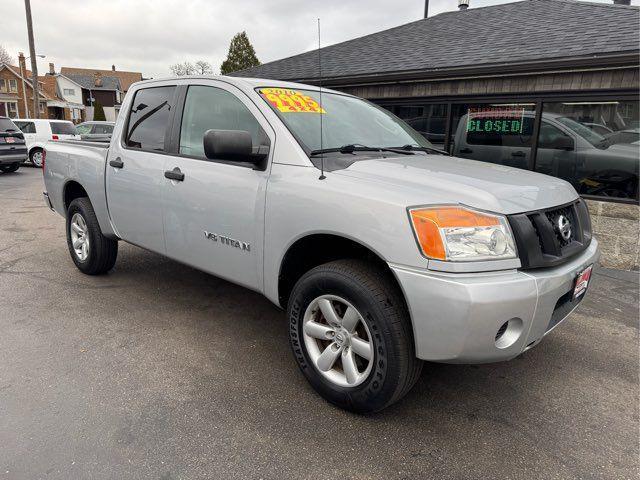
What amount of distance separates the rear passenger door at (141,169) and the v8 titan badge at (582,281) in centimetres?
282

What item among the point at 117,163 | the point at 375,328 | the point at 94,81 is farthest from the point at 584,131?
the point at 94,81

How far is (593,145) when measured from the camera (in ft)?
20.6

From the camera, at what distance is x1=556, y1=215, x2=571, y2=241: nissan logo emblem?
2.41m

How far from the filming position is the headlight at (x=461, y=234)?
6.65 ft

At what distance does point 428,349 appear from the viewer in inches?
82.5

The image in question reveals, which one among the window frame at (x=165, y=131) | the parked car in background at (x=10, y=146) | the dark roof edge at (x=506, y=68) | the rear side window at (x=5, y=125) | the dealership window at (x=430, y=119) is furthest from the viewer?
the rear side window at (x=5, y=125)

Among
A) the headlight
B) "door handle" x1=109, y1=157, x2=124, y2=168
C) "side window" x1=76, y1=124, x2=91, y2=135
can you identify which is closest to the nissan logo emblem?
the headlight

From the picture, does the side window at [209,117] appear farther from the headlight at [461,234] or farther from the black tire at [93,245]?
the black tire at [93,245]

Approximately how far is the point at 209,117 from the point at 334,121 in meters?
0.91

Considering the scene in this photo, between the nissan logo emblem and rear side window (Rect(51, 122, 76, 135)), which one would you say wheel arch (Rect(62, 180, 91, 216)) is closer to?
the nissan logo emblem

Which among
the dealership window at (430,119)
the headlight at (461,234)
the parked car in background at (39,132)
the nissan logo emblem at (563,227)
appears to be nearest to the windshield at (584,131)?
the dealership window at (430,119)

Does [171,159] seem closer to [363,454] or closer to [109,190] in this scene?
[109,190]

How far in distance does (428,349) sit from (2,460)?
6.70ft

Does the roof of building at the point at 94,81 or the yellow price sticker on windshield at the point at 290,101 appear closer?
the yellow price sticker on windshield at the point at 290,101
